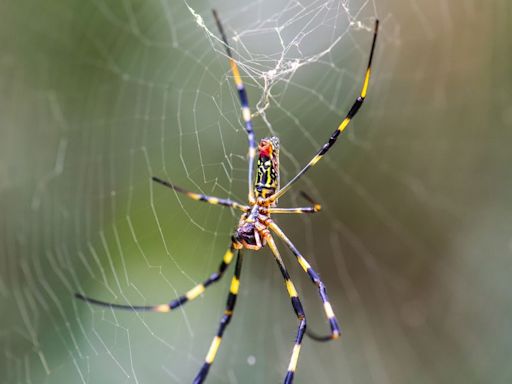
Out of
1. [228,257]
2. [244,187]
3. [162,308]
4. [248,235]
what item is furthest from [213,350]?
[244,187]

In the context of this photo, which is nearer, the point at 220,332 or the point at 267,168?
the point at 267,168

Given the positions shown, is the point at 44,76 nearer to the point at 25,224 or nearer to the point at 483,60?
the point at 25,224

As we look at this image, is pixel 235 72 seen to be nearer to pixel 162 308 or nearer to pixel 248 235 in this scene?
pixel 248 235

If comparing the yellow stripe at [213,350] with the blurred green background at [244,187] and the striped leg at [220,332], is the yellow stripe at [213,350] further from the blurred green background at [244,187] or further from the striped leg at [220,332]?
the blurred green background at [244,187]

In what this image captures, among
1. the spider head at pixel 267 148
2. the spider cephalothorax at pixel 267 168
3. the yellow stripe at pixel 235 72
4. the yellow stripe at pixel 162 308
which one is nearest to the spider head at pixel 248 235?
the spider cephalothorax at pixel 267 168

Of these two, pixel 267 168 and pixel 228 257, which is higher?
pixel 267 168

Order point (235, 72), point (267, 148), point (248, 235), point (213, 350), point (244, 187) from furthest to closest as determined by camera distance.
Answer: point (244, 187) < point (213, 350) < point (248, 235) < point (267, 148) < point (235, 72)

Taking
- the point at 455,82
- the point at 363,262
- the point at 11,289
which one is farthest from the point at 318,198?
the point at 11,289
